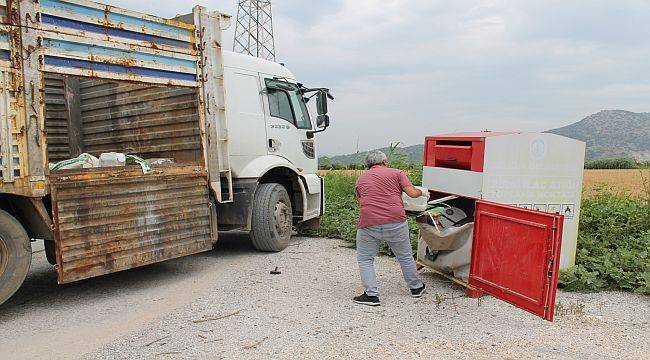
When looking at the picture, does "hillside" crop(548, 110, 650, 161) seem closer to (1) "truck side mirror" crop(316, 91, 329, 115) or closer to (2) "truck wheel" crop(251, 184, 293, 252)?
(1) "truck side mirror" crop(316, 91, 329, 115)

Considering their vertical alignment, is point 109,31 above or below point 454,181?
above

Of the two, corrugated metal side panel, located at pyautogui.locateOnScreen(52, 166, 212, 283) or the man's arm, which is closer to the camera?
corrugated metal side panel, located at pyautogui.locateOnScreen(52, 166, 212, 283)

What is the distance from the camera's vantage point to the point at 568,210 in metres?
5.16

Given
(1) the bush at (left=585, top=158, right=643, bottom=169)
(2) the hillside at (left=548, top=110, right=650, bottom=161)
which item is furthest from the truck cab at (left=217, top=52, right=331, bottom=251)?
(2) the hillside at (left=548, top=110, right=650, bottom=161)

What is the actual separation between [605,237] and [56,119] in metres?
7.54

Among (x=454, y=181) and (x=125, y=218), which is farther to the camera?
(x=454, y=181)

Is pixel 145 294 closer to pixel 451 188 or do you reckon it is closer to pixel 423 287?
pixel 423 287

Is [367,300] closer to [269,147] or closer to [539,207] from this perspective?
[539,207]

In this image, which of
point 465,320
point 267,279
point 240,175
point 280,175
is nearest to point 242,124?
point 240,175

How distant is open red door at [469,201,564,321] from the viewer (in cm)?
383

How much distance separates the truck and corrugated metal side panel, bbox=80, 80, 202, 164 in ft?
0.06

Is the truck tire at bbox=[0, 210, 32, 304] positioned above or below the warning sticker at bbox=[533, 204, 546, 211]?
below

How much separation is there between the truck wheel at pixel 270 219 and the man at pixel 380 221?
2156mm

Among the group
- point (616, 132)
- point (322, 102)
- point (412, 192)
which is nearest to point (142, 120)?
point (322, 102)
